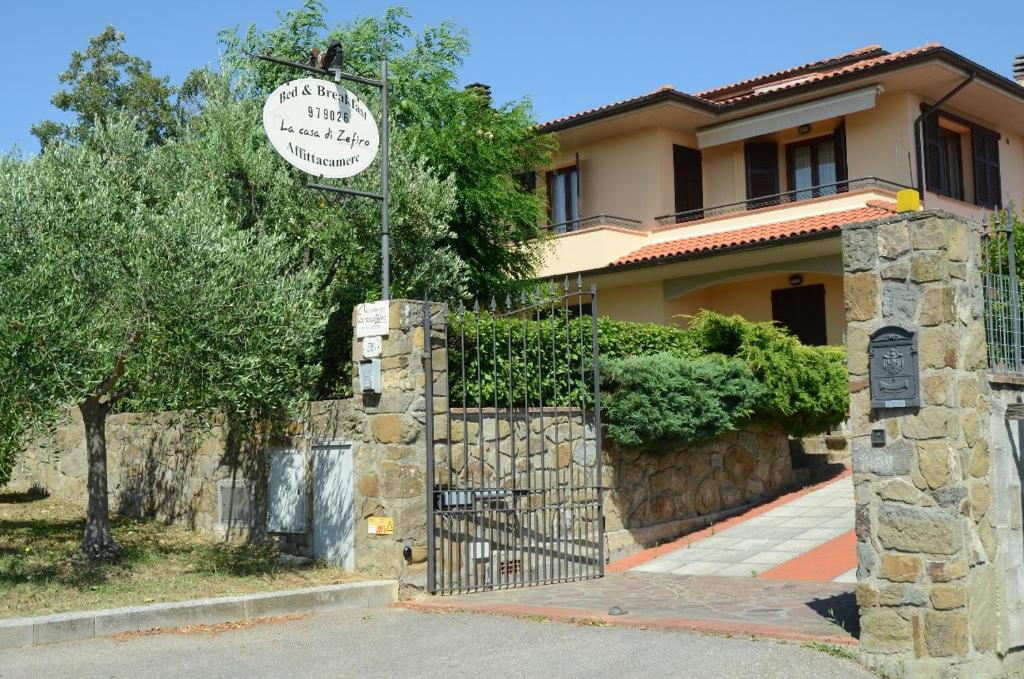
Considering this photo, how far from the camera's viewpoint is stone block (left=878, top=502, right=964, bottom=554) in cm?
644

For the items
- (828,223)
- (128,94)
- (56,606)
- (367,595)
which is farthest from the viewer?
(128,94)

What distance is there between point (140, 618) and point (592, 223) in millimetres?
15773

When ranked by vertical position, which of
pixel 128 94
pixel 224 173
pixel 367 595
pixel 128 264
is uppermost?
pixel 128 94

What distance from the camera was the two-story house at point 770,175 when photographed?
62.3 feet

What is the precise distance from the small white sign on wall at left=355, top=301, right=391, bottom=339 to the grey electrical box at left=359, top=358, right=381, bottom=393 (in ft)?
0.86

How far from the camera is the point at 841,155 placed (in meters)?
20.3

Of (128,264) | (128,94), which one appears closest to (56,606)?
(128,264)

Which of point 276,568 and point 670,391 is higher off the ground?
point 670,391

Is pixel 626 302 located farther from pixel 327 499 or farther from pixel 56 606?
pixel 56 606

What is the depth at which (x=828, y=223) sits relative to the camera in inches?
706

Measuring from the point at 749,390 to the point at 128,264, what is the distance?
301 inches

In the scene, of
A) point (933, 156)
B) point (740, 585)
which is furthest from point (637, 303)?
point (740, 585)

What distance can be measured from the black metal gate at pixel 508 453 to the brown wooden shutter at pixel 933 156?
10356 mm

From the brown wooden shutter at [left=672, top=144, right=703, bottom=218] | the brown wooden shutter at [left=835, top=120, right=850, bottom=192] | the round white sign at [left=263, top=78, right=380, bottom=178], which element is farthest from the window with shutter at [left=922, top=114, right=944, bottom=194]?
the round white sign at [left=263, top=78, right=380, bottom=178]
